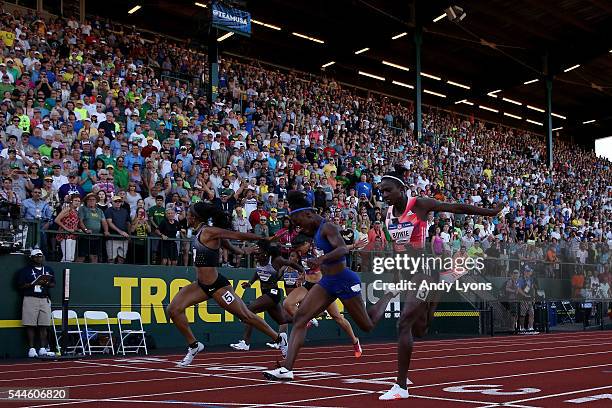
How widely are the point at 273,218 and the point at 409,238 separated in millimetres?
11333

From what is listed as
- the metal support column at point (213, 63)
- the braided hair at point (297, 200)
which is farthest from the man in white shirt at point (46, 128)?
the braided hair at point (297, 200)

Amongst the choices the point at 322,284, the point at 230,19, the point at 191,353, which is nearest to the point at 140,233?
the point at 191,353

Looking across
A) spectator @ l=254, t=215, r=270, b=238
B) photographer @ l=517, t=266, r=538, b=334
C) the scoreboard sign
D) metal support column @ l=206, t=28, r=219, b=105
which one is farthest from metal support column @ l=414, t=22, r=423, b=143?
spectator @ l=254, t=215, r=270, b=238

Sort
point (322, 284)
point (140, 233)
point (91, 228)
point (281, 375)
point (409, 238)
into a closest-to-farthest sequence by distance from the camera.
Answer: point (409, 238) → point (322, 284) → point (281, 375) → point (91, 228) → point (140, 233)

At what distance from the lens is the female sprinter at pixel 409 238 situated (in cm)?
822

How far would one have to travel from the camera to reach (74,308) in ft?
54.7

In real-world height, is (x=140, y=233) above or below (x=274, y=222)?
below

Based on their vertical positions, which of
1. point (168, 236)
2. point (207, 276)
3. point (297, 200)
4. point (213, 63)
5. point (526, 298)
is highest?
point (213, 63)

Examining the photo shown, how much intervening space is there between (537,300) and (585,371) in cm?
1403

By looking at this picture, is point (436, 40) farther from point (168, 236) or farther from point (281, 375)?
point (281, 375)

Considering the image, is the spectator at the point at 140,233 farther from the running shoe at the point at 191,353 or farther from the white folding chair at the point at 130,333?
the running shoe at the point at 191,353

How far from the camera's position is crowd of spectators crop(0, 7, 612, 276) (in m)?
16.7

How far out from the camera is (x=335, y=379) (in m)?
10.2

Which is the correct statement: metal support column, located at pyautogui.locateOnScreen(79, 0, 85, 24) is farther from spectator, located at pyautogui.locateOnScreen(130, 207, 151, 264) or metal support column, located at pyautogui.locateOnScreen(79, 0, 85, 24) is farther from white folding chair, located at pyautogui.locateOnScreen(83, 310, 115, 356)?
white folding chair, located at pyautogui.locateOnScreen(83, 310, 115, 356)
